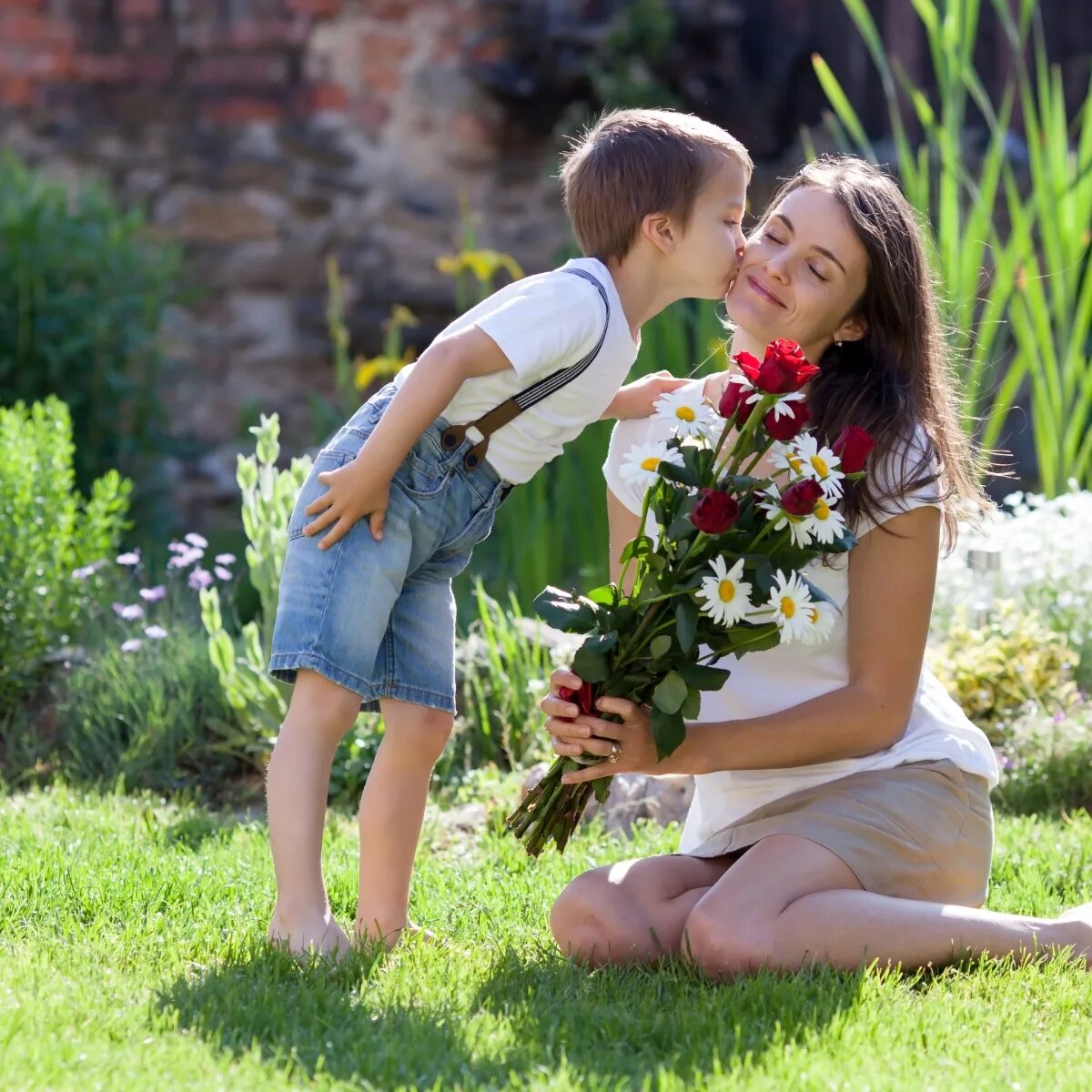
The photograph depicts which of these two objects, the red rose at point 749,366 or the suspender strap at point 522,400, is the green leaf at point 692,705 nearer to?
the red rose at point 749,366

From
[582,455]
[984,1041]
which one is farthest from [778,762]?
[582,455]

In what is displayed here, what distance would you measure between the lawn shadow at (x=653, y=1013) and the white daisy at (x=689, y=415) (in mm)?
798

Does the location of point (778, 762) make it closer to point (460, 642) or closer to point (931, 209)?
point (460, 642)

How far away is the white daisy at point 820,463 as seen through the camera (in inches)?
85.0

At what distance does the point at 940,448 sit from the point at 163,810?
1.93 metres

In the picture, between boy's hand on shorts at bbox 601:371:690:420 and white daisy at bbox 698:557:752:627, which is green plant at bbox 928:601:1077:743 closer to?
boy's hand on shorts at bbox 601:371:690:420

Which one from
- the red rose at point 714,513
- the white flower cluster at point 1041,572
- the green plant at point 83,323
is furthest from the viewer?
the green plant at point 83,323

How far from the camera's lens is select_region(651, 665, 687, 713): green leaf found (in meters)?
2.20

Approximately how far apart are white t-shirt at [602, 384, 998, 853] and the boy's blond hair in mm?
455

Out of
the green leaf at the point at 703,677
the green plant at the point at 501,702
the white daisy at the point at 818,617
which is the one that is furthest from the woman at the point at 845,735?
the green plant at the point at 501,702

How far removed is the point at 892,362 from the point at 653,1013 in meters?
1.16

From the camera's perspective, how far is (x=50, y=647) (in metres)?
4.16

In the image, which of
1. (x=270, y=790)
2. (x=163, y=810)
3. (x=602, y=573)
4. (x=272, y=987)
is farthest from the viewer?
(x=602, y=573)

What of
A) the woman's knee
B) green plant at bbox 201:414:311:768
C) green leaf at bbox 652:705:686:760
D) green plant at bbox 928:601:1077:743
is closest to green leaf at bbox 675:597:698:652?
green leaf at bbox 652:705:686:760
